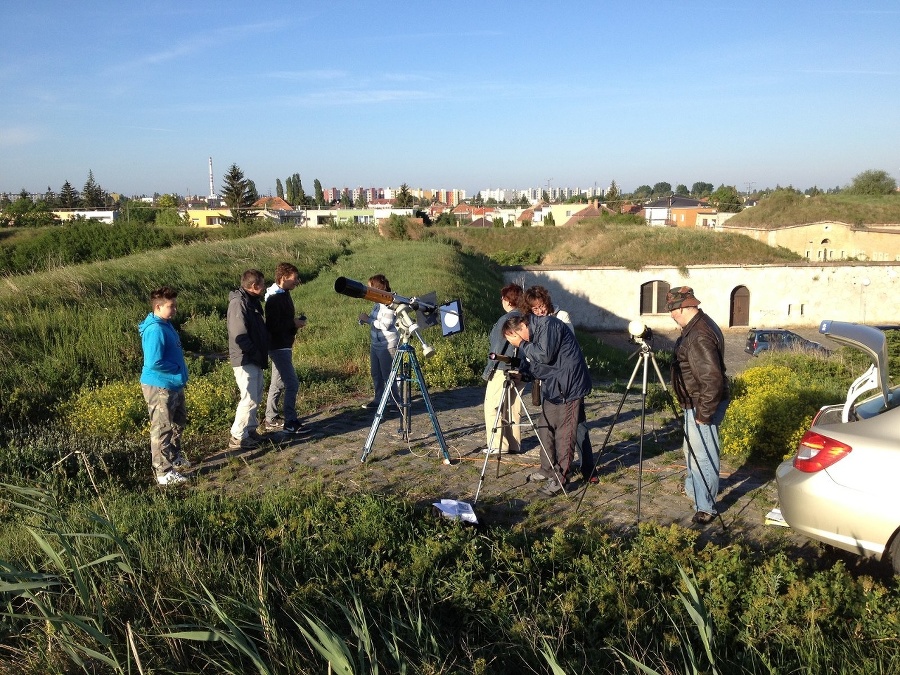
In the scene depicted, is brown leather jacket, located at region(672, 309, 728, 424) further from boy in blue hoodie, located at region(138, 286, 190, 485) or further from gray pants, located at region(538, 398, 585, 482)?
boy in blue hoodie, located at region(138, 286, 190, 485)

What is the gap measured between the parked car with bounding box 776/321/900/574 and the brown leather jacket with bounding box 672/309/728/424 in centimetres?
79

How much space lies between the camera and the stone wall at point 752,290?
141 ft

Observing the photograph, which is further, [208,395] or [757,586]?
[208,395]

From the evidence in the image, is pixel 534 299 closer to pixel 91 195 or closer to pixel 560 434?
pixel 560 434

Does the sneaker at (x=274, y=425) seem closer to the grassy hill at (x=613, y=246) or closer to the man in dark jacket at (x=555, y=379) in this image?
the man in dark jacket at (x=555, y=379)

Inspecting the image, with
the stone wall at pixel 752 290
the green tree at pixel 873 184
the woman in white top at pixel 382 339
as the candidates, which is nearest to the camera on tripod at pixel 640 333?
the woman in white top at pixel 382 339

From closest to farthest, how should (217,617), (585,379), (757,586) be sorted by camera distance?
(217,617)
(757,586)
(585,379)

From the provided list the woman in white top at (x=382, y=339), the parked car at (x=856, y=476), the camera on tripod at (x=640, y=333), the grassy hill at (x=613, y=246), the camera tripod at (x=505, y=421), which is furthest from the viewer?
the grassy hill at (x=613, y=246)

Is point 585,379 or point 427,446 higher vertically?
point 585,379

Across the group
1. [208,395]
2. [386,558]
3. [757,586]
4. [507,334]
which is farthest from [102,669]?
[208,395]

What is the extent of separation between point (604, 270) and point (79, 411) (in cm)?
3876

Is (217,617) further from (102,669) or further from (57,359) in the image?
(57,359)

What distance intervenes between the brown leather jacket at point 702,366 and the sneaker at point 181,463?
15.7ft

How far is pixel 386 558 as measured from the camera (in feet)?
15.5
